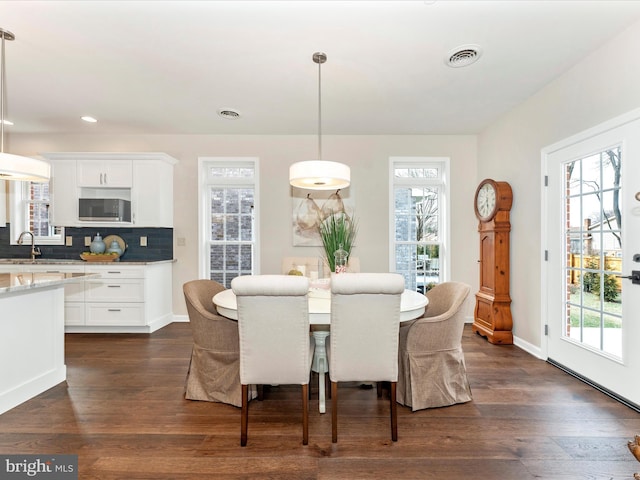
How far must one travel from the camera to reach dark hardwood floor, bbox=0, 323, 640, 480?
1.65m

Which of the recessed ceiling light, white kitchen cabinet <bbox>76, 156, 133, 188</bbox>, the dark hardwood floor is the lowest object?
the dark hardwood floor

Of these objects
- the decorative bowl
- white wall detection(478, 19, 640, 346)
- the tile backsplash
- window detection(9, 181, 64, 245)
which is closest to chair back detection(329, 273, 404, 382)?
white wall detection(478, 19, 640, 346)

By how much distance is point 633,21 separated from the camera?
7.09ft

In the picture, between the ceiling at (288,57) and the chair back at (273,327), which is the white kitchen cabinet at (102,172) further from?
the chair back at (273,327)

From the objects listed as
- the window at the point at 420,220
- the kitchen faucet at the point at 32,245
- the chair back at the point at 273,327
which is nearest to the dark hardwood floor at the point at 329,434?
the chair back at the point at 273,327

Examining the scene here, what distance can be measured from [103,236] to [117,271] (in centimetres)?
83

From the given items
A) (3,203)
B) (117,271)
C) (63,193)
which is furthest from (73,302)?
(3,203)

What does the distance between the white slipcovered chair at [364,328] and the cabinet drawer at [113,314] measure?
10.1 ft

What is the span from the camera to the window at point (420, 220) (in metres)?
4.51

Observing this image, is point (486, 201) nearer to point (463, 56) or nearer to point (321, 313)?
point (463, 56)

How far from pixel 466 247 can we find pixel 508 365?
1828 mm

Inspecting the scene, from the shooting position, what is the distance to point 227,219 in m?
4.57

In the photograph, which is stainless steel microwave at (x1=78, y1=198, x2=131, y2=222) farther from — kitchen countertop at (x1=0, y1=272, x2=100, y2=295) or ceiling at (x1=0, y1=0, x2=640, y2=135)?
kitchen countertop at (x1=0, y1=272, x2=100, y2=295)

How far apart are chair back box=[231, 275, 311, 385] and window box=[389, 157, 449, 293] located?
2891 mm
